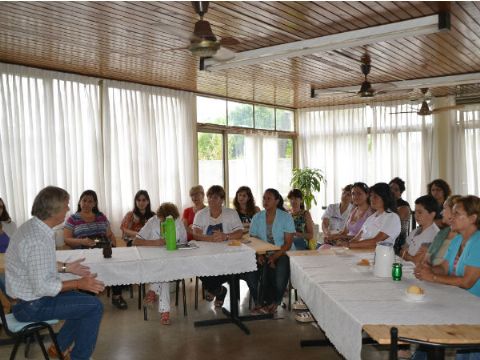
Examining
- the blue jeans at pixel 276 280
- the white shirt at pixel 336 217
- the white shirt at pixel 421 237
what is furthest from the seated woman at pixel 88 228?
the white shirt at pixel 421 237

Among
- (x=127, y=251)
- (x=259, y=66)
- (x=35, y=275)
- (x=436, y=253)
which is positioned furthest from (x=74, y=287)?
(x=259, y=66)

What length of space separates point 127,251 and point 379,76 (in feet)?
14.1

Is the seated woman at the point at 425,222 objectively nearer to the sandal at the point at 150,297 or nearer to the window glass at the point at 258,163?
the sandal at the point at 150,297

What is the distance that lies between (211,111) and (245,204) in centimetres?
281

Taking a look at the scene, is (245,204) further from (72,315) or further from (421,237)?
(72,315)

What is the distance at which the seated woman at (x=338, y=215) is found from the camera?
5660mm

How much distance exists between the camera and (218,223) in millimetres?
4781

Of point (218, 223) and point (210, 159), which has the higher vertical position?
point (210, 159)

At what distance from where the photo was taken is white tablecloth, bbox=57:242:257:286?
349 cm

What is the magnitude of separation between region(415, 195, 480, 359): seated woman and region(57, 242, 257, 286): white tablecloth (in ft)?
5.07

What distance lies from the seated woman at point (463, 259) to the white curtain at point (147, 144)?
14.8ft

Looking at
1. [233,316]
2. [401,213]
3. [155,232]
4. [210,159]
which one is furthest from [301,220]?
[210,159]

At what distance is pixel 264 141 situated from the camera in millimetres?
8953

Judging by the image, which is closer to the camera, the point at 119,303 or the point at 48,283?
the point at 48,283
